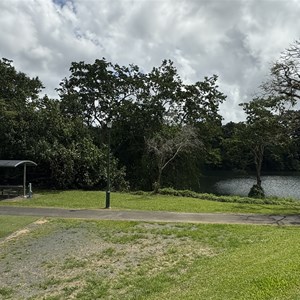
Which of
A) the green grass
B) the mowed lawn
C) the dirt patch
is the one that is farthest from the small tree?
the dirt patch

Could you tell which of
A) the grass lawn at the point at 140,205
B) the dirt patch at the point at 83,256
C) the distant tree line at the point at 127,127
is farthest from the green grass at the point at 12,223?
the distant tree line at the point at 127,127

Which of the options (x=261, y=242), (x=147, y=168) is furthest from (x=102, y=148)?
(x=261, y=242)

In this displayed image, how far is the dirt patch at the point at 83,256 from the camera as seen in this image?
26.5 ft

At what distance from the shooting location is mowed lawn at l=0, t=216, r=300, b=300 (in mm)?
6336

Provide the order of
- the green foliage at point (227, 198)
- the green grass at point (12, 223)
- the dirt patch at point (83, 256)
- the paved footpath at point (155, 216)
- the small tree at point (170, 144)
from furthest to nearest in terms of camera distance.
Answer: the small tree at point (170, 144)
the green foliage at point (227, 198)
the paved footpath at point (155, 216)
the green grass at point (12, 223)
the dirt patch at point (83, 256)

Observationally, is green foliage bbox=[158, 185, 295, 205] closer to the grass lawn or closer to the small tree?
the grass lawn

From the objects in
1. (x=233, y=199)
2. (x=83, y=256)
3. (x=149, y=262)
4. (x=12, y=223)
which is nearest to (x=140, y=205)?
(x=12, y=223)

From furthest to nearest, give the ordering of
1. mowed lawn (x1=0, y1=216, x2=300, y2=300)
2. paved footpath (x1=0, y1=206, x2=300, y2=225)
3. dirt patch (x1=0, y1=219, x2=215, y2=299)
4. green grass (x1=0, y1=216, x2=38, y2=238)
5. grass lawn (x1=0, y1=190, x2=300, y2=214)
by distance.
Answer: grass lawn (x1=0, y1=190, x2=300, y2=214), paved footpath (x1=0, y1=206, x2=300, y2=225), green grass (x1=0, y1=216, x2=38, y2=238), dirt patch (x1=0, y1=219, x2=215, y2=299), mowed lawn (x1=0, y1=216, x2=300, y2=300)

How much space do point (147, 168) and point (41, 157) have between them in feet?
29.9

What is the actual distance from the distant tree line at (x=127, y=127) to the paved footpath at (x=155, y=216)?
8360 millimetres

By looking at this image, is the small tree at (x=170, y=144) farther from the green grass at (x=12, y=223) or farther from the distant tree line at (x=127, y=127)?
the green grass at (x=12, y=223)

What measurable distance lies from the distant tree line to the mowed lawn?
42.2ft

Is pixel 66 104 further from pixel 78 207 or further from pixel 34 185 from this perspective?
pixel 78 207

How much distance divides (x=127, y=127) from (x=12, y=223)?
19903 mm
